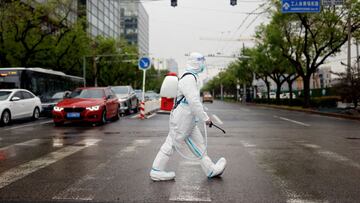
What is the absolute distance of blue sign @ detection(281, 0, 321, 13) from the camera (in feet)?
67.3

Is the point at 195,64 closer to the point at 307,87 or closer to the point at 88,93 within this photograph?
the point at 88,93

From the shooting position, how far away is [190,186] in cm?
522

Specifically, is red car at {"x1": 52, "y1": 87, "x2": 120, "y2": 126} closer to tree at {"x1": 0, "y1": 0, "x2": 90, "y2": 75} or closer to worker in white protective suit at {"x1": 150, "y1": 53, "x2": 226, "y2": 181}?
worker in white protective suit at {"x1": 150, "y1": 53, "x2": 226, "y2": 181}

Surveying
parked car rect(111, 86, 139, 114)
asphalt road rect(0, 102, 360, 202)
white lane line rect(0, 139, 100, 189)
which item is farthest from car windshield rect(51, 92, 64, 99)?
white lane line rect(0, 139, 100, 189)

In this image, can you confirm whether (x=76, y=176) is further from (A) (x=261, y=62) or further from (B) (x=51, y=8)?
(A) (x=261, y=62)

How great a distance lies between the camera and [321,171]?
623 centimetres

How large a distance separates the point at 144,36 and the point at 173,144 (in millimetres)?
133156

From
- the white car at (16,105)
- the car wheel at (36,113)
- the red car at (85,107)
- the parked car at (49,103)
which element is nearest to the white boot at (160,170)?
the red car at (85,107)

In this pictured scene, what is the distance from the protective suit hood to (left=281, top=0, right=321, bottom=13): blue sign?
16.2m

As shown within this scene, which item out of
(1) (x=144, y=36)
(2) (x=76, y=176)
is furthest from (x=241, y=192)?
(1) (x=144, y=36)

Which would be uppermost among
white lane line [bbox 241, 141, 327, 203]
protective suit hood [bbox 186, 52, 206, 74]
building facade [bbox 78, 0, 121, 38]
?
building facade [bbox 78, 0, 121, 38]

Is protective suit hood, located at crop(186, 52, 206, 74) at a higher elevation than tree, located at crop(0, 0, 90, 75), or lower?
lower

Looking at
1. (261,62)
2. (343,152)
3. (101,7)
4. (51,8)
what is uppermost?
(101,7)

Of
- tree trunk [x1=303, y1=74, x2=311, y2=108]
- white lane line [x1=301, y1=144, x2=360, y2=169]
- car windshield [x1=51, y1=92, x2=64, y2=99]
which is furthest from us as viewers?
tree trunk [x1=303, y1=74, x2=311, y2=108]
